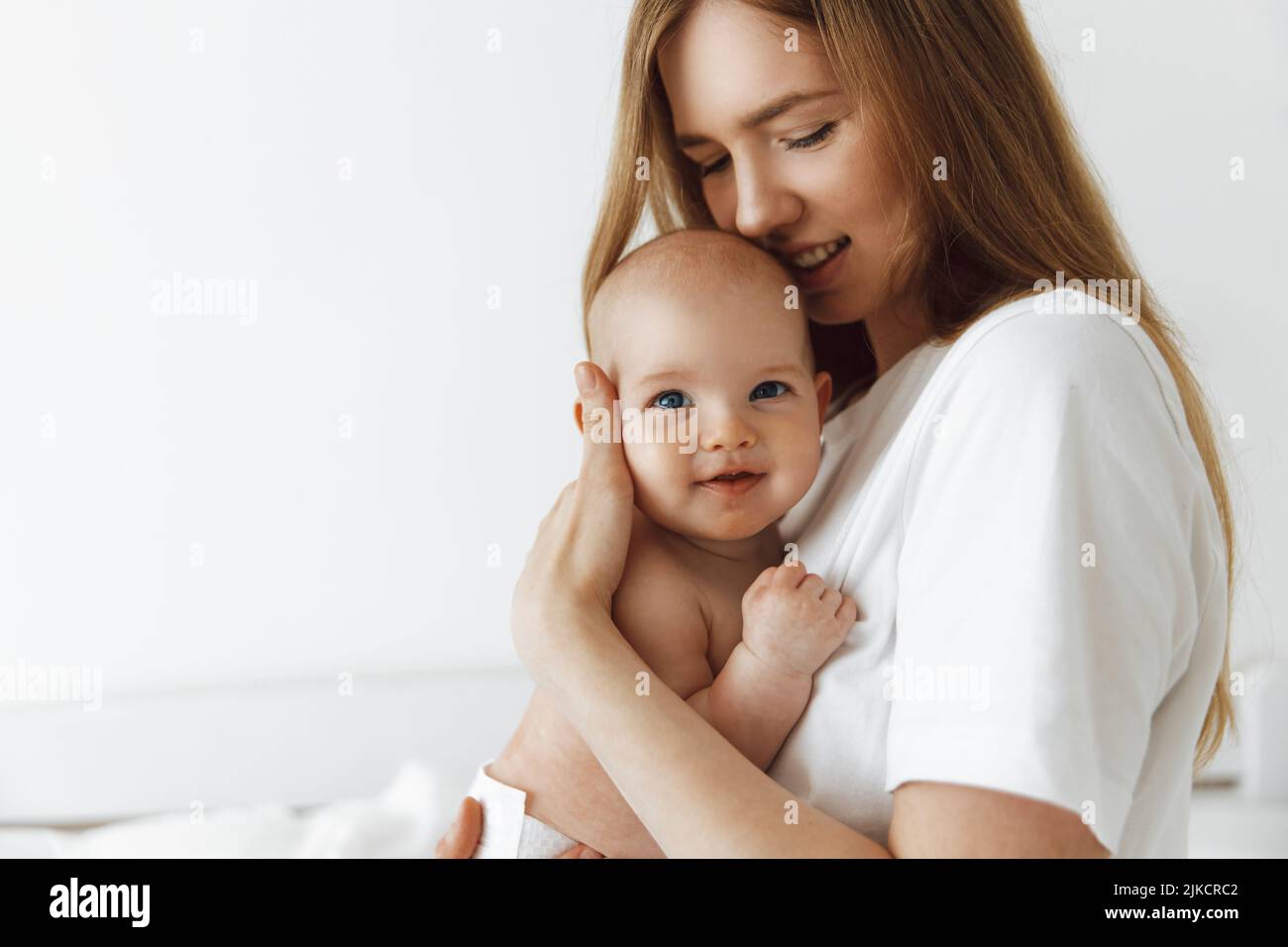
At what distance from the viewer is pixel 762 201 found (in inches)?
46.7

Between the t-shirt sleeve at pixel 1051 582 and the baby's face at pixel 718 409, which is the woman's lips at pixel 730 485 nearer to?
the baby's face at pixel 718 409

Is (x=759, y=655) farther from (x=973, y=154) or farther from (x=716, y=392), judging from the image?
(x=973, y=154)

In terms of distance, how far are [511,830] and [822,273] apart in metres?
0.70

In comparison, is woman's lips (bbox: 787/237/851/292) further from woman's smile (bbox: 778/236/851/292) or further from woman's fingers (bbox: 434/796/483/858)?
woman's fingers (bbox: 434/796/483/858)

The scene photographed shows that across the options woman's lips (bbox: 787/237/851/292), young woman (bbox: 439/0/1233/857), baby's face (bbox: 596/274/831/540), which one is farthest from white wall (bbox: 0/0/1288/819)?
baby's face (bbox: 596/274/831/540)

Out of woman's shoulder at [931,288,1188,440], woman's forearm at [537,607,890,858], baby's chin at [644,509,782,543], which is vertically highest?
woman's shoulder at [931,288,1188,440]

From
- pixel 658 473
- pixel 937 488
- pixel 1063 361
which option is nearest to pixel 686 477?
pixel 658 473

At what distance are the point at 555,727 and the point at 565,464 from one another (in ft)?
4.48

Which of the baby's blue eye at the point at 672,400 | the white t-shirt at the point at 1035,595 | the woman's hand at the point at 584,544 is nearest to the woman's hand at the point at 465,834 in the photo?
the woman's hand at the point at 584,544

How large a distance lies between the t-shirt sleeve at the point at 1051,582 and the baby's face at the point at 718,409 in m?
0.26

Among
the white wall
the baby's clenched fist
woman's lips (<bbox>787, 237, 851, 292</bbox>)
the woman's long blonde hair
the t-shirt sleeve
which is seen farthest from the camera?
Result: the white wall

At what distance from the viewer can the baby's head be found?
1121 mm

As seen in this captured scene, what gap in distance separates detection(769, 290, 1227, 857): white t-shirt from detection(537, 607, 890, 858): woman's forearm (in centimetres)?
9
